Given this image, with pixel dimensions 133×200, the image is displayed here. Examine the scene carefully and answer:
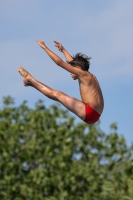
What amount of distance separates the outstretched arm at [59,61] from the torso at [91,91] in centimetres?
23

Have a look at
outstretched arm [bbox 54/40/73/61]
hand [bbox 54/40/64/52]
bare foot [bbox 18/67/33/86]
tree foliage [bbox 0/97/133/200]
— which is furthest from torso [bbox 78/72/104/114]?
tree foliage [bbox 0/97/133/200]

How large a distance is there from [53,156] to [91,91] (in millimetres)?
15715

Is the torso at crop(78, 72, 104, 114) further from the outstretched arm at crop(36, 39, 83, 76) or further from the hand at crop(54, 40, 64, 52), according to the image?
the hand at crop(54, 40, 64, 52)

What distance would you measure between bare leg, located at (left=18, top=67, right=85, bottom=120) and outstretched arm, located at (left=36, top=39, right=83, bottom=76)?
0.65 meters

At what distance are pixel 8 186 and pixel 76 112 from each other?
15378mm

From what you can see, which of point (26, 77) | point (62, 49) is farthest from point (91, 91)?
point (26, 77)

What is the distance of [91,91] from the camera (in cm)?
1423

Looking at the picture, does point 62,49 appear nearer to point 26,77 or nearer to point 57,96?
point 26,77

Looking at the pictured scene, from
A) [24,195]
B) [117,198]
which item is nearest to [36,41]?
[117,198]

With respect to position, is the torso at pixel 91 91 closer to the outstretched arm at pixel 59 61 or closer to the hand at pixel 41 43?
the outstretched arm at pixel 59 61

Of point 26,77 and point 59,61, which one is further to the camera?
point 26,77

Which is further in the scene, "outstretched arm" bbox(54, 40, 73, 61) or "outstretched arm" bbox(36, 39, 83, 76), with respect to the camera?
"outstretched arm" bbox(54, 40, 73, 61)

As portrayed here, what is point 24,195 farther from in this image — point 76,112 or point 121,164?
point 76,112

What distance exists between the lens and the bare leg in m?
14.2
